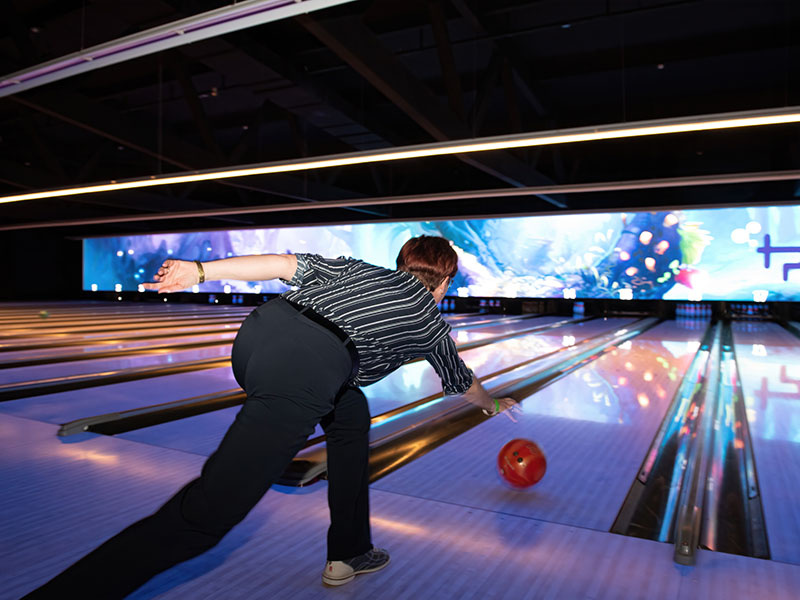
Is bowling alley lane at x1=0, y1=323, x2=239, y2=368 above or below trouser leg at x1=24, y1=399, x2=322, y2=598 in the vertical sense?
below

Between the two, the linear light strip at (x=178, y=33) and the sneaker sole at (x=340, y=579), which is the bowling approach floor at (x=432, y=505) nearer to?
the sneaker sole at (x=340, y=579)

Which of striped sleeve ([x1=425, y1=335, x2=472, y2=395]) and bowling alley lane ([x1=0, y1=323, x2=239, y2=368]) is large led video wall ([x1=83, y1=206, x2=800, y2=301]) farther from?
striped sleeve ([x1=425, y1=335, x2=472, y2=395])

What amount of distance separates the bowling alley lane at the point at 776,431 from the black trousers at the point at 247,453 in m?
1.34

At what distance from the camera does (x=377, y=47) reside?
4.53m

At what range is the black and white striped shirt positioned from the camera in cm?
120

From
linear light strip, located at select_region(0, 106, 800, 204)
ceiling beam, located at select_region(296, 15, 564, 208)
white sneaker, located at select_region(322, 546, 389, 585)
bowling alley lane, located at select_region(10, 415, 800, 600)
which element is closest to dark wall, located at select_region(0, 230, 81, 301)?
linear light strip, located at select_region(0, 106, 800, 204)

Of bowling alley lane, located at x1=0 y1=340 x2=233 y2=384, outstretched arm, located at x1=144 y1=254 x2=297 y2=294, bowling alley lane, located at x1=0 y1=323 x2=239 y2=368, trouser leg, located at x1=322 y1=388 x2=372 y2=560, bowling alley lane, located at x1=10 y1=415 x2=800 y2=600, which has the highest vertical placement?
outstretched arm, located at x1=144 y1=254 x2=297 y2=294

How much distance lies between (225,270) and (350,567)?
772 mm

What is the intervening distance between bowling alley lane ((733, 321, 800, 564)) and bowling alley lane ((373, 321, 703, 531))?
1.41ft

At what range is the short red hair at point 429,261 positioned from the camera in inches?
53.1

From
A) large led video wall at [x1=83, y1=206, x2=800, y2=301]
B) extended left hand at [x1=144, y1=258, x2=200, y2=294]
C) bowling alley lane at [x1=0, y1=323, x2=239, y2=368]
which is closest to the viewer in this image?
extended left hand at [x1=144, y1=258, x2=200, y2=294]

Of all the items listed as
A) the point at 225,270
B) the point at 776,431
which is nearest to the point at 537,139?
the point at 776,431

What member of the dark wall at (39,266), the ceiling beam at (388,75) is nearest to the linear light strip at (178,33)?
the ceiling beam at (388,75)

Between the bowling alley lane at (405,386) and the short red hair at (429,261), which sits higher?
the short red hair at (429,261)
